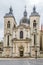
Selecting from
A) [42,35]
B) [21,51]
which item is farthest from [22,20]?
[21,51]

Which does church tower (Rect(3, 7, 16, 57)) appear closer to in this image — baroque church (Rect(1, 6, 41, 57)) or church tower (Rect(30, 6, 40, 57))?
baroque church (Rect(1, 6, 41, 57))

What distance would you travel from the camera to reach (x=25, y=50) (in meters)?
61.5

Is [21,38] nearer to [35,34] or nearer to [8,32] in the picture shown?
[35,34]

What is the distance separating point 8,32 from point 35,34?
6.75 meters

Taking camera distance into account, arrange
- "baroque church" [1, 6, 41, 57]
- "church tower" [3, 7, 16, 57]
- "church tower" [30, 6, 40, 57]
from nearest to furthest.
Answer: "church tower" [30, 6, 40, 57] → "baroque church" [1, 6, 41, 57] → "church tower" [3, 7, 16, 57]

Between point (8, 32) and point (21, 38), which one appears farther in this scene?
point (8, 32)

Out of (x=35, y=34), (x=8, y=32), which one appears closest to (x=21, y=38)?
(x=35, y=34)

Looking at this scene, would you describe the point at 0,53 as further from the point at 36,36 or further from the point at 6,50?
the point at 36,36

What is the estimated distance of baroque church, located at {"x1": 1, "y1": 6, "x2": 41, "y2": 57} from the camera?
61.5 metres

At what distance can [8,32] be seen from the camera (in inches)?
2498

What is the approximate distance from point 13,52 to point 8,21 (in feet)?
27.0

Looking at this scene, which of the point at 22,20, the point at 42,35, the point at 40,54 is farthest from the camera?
the point at 22,20

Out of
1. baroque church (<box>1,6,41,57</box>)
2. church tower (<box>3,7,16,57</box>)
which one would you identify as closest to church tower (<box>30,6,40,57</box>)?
baroque church (<box>1,6,41,57</box>)

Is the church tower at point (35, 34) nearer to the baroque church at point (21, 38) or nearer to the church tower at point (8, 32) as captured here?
the baroque church at point (21, 38)
